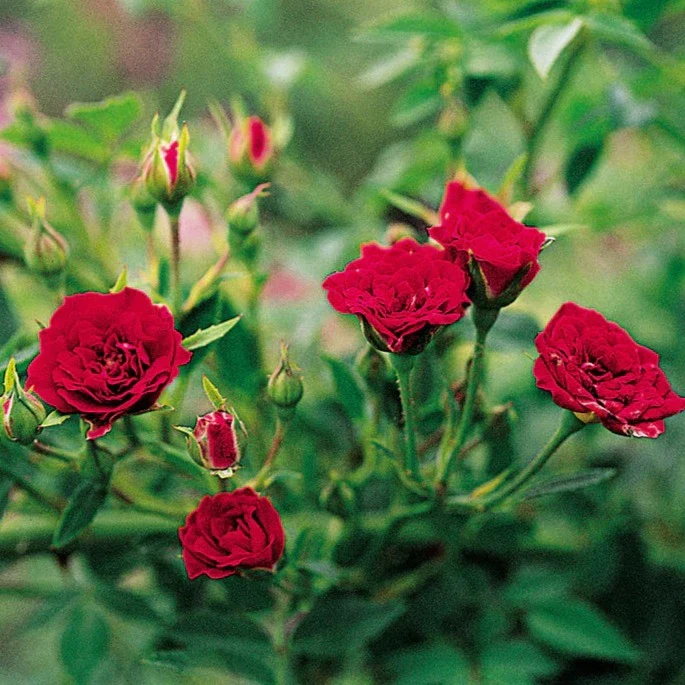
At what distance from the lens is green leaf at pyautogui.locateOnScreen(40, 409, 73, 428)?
300 mm

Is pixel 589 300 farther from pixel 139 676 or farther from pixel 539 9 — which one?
pixel 139 676

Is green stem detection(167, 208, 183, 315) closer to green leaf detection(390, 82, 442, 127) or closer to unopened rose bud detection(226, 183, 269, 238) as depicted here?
unopened rose bud detection(226, 183, 269, 238)

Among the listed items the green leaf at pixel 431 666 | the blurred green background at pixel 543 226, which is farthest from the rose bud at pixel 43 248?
the green leaf at pixel 431 666

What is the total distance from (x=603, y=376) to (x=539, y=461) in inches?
2.0

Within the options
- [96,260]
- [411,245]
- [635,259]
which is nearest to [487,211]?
[411,245]

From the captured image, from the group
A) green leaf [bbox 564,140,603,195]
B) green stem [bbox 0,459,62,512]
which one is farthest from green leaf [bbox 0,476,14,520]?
green leaf [bbox 564,140,603,195]

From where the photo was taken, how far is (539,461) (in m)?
0.35

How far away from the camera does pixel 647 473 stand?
58cm

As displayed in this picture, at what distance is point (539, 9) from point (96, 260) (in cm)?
28

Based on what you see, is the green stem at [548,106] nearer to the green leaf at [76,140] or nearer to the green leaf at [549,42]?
the green leaf at [549,42]

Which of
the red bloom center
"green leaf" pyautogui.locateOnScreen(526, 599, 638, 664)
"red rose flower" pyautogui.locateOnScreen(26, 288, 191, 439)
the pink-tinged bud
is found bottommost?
"green leaf" pyautogui.locateOnScreen(526, 599, 638, 664)

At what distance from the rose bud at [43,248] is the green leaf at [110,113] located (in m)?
0.09

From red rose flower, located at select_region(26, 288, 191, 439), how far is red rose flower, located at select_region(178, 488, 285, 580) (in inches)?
1.9

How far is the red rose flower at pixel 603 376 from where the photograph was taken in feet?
1.00
